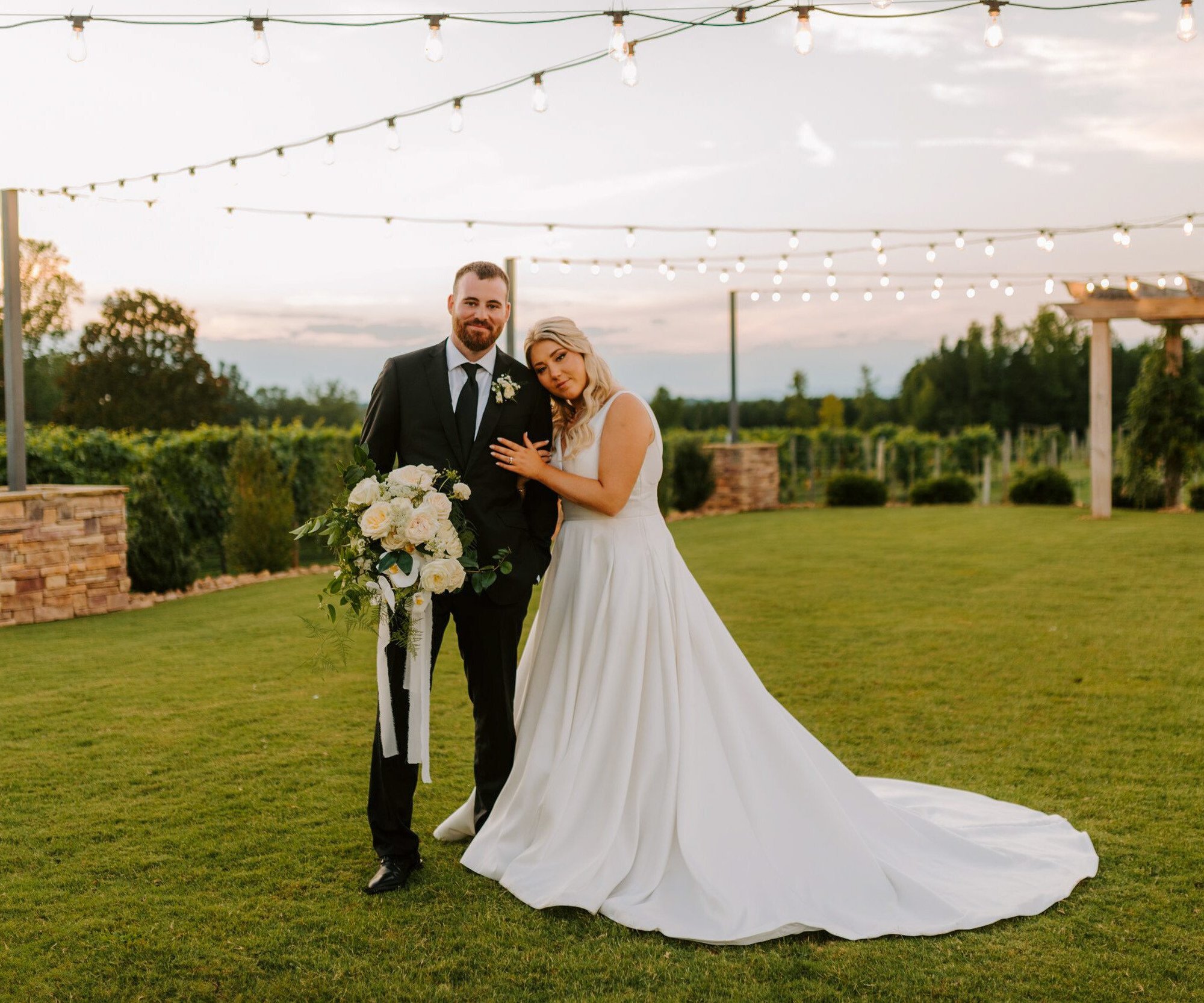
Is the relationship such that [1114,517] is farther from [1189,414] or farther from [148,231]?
[148,231]

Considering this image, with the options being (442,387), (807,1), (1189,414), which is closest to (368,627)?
(442,387)

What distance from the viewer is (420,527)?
2.95 metres

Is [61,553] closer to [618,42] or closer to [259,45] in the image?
[259,45]

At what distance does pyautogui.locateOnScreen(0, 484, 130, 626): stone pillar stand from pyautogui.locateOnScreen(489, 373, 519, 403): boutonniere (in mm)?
6397

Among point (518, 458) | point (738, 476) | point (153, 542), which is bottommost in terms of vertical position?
point (153, 542)

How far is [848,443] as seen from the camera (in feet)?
74.3

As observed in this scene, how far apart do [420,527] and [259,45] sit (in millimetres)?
3574

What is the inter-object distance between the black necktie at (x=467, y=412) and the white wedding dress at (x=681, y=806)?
13.8 inches

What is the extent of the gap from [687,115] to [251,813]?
8.84 meters

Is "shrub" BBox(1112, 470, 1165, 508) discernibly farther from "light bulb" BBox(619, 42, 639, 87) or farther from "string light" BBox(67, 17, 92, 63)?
Answer: "string light" BBox(67, 17, 92, 63)

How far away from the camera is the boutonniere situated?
320 cm

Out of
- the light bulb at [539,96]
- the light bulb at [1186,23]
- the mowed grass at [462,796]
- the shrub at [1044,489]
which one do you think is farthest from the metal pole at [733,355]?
the light bulb at [1186,23]

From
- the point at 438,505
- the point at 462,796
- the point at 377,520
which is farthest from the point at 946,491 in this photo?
the point at 377,520

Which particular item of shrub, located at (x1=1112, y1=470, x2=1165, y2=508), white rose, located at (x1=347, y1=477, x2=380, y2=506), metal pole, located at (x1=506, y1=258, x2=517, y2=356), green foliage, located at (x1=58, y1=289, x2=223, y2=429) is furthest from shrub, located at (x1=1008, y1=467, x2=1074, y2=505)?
green foliage, located at (x1=58, y1=289, x2=223, y2=429)
